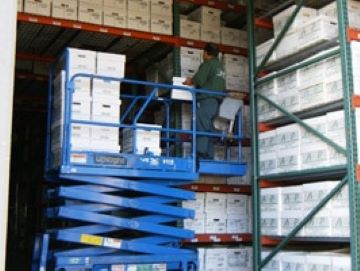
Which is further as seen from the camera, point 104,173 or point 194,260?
point 194,260

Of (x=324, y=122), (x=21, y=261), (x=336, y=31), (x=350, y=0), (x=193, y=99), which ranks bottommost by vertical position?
(x=21, y=261)

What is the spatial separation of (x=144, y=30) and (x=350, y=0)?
11.8 ft

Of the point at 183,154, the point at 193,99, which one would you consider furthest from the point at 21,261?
the point at 193,99

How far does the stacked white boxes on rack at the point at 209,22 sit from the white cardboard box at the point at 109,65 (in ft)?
7.94

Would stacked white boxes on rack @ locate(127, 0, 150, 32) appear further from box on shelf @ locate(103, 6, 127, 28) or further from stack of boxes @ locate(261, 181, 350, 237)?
stack of boxes @ locate(261, 181, 350, 237)

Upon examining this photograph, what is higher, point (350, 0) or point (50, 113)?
point (350, 0)

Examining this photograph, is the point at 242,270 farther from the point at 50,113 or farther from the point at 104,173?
the point at 50,113

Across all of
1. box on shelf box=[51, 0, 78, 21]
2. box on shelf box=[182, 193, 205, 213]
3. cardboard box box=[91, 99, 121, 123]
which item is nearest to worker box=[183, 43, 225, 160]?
box on shelf box=[182, 193, 205, 213]

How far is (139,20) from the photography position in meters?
9.64

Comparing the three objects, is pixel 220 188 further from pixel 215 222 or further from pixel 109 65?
pixel 109 65

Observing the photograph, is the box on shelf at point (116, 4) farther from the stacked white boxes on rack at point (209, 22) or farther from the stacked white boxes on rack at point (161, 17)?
the stacked white boxes on rack at point (209, 22)

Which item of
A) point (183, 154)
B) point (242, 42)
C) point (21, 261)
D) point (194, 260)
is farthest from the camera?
point (21, 261)

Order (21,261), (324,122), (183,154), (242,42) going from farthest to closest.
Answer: (21,261), (242,42), (183,154), (324,122)

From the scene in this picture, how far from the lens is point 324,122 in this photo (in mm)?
7328
